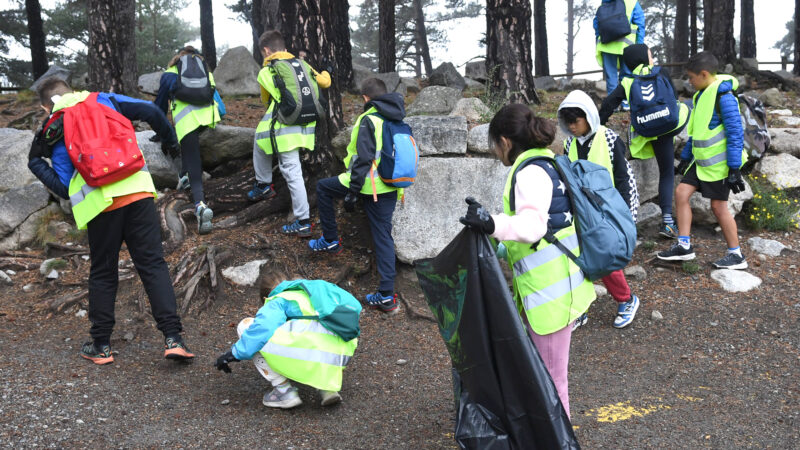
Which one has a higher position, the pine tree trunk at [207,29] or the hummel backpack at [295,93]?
the pine tree trunk at [207,29]

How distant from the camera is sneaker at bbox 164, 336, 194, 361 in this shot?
14.3 ft

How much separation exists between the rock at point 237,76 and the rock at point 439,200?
593 centimetres

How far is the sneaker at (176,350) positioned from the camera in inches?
171

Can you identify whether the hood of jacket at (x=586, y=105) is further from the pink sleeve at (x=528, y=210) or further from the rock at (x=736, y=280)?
the rock at (x=736, y=280)

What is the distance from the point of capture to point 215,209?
683 centimetres

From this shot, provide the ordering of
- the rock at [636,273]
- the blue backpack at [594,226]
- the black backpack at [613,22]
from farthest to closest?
the black backpack at [613,22] → the rock at [636,273] → the blue backpack at [594,226]

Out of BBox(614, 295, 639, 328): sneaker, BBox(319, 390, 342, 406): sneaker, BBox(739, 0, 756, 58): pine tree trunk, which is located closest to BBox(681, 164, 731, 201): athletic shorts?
BBox(614, 295, 639, 328): sneaker

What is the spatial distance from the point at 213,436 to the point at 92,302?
1483mm

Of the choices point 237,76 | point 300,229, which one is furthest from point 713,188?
point 237,76

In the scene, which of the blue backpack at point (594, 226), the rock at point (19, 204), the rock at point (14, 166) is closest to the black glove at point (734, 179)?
the blue backpack at point (594, 226)

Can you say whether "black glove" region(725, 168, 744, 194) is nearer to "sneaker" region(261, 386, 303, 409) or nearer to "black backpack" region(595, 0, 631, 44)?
"black backpack" region(595, 0, 631, 44)

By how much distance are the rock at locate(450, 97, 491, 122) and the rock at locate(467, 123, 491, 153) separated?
611 millimetres

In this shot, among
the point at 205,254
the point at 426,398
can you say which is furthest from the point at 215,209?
the point at 426,398

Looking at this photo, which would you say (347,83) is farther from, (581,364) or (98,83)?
(581,364)
